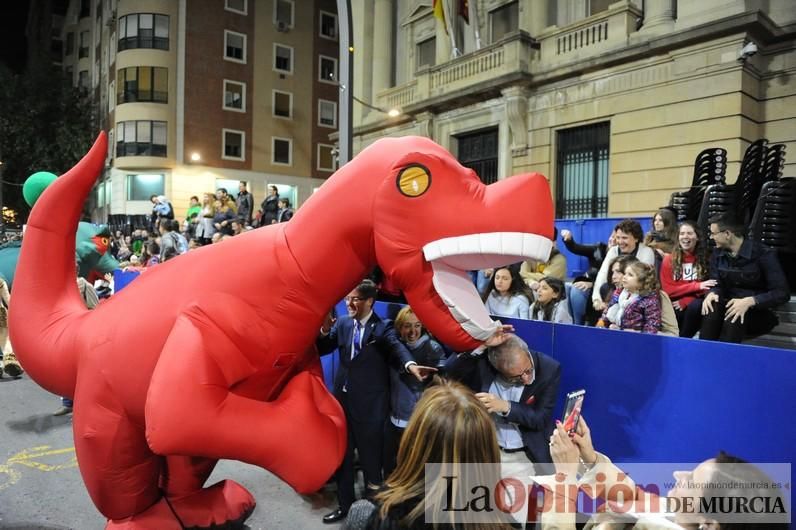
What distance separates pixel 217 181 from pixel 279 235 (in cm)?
2547

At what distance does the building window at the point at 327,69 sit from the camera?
29322 mm

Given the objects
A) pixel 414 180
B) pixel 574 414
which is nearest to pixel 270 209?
pixel 414 180

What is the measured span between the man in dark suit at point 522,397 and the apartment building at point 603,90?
351 inches

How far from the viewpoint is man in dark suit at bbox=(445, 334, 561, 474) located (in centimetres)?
285

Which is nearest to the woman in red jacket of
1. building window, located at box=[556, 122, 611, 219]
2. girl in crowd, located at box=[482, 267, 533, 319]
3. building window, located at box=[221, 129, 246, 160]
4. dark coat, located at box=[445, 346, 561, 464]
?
girl in crowd, located at box=[482, 267, 533, 319]

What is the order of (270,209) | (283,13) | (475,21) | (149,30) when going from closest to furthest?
(270,209) → (475,21) → (149,30) → (283,13)

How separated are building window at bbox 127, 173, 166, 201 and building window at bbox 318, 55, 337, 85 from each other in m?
9.79

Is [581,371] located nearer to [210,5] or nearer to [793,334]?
[793,334]

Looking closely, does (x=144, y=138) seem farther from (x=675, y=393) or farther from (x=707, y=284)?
(x=675, y=393)

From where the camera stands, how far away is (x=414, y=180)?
80.7 inches

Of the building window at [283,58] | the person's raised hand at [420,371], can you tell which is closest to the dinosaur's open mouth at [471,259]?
the person's raised hand at [420,371]

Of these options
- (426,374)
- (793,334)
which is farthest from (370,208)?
(793,334)

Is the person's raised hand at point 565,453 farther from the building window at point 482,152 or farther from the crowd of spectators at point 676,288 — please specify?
the building window at point 482,152

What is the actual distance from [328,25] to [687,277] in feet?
96.1
